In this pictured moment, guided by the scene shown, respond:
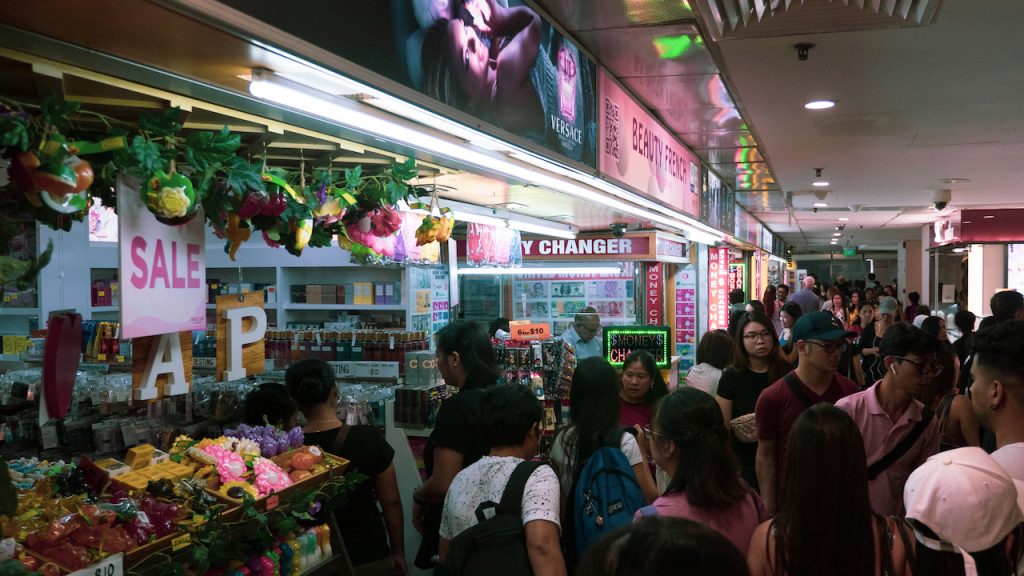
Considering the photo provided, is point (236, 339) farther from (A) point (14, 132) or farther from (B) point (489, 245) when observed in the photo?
(B) point (489, 245)

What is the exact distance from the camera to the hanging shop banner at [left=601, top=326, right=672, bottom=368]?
292 inches

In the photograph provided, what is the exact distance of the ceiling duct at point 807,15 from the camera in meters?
3.34

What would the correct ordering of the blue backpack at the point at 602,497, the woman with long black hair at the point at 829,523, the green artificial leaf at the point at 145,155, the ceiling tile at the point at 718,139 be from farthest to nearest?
the ceiling tile at the point at 718,139
the blue backpack at the point at 602,497
the green artificial leaf at the point at 145,155
the woman with long black hair at the point at 829,523

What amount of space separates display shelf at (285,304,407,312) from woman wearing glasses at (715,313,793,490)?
3554mm

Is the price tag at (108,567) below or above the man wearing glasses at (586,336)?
below

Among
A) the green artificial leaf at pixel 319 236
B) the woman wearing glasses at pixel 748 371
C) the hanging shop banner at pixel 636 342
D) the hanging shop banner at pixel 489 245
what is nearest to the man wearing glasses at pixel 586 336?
the hanging shop banner at pixel 636 342

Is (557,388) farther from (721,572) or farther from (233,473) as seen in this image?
(721,572)

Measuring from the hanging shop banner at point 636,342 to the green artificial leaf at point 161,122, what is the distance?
5.50 meters

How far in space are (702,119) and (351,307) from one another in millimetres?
3777

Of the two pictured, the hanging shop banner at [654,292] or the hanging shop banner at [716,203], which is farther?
the hanging shop banner at [654,292]

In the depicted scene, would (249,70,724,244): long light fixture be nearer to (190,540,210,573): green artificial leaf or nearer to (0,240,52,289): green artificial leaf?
(0,240,52,289): green artificial leaf

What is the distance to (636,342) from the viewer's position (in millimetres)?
7441

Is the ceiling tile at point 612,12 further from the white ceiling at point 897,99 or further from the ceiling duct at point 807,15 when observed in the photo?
the white ceiling at point 897,99

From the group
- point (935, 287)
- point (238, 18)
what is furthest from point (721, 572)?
point (935, 287)
